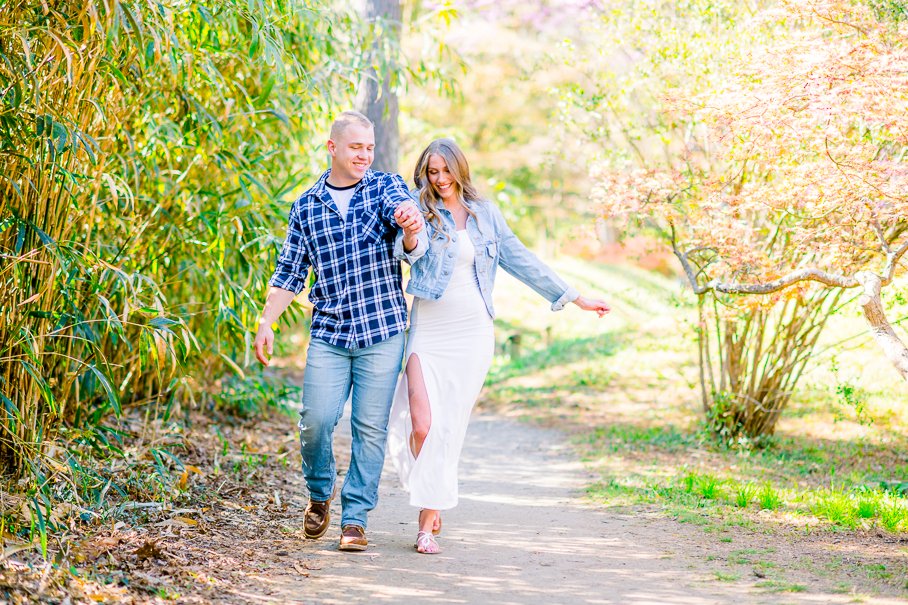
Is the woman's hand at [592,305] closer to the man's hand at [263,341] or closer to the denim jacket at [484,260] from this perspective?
the denim jacket at [484,260]

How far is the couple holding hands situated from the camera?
3.66 meters

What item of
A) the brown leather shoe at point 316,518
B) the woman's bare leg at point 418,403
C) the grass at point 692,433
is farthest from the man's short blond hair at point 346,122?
the grass at point 692,433

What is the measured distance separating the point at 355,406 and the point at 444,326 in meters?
0.50

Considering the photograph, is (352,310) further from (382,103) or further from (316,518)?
(382,103)

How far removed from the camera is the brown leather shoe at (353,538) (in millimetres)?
3658

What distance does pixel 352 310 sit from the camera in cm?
363

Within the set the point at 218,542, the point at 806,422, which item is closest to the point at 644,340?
the point at 806,422

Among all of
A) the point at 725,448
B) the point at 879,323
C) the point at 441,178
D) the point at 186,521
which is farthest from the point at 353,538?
the point at 725,448

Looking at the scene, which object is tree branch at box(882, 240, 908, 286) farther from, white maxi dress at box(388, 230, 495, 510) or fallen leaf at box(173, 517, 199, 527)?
fallen leaf at box(173, 517, 199, 527)

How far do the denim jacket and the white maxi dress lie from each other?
0.04 meters

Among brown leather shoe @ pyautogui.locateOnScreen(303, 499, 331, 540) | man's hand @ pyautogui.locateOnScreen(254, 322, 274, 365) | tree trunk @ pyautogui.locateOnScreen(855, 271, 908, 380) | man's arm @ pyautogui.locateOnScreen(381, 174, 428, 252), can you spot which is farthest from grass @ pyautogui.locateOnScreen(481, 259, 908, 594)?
man's hand @ pyautogui.locateOnScreen(254, 322, 274, 365)

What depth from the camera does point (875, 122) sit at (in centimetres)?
367

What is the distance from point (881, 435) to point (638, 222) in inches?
99.7

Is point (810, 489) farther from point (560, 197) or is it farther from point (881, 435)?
point (560, 197)
